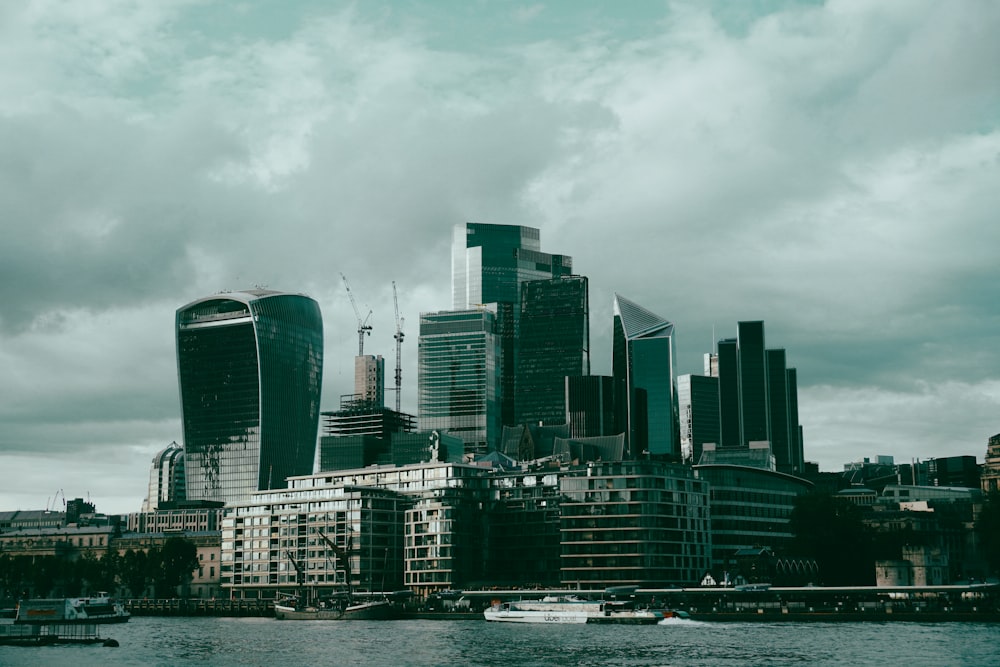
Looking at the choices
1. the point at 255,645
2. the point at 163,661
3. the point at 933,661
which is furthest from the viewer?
the point at 255,645

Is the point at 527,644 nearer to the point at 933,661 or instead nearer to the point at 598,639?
the point at 598,639

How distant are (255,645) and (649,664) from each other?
69711mm

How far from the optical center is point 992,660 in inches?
5704

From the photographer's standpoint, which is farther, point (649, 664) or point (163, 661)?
point (163, 661)

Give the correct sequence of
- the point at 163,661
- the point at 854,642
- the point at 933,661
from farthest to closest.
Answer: the point at 854,642
the point at 163,661
the point at 933,661

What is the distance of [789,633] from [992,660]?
2091 inches

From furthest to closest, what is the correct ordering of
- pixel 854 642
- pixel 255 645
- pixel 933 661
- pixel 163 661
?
pixel 255 645 < pixel 854 642 < pixel 163 661 < pixel 933 661

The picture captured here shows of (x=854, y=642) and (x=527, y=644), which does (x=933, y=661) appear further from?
(x=527, y=644)

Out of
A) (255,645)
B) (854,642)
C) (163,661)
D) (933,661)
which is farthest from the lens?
(255,645)

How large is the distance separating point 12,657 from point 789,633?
114 metres

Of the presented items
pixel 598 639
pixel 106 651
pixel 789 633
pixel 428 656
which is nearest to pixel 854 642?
pixel 789 633

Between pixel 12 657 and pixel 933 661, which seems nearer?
pixel 933 661

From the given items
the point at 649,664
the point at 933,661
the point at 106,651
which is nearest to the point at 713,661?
the point at 649,664

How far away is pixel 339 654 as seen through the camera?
16888 centimetres
